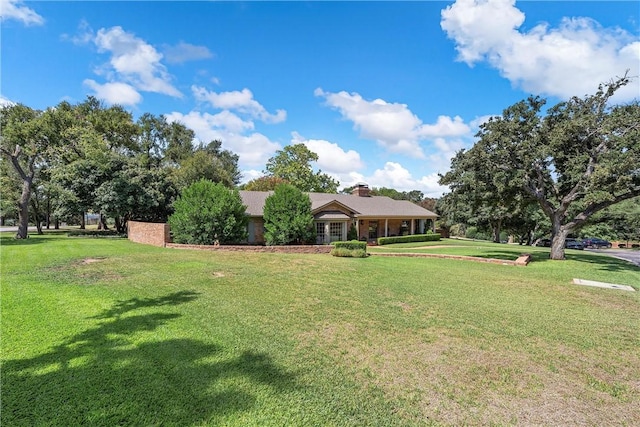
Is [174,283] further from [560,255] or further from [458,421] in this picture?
[560,255]

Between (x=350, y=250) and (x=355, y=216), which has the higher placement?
(x=355, y=216)

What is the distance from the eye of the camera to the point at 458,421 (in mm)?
3574

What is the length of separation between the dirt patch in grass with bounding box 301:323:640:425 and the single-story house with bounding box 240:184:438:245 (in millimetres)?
19357

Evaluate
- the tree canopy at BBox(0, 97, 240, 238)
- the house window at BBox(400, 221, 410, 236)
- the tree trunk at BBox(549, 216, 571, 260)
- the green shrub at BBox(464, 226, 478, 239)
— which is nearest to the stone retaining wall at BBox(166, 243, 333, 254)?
Answer: the tree canopy at BBox(0, 97, 240, 238)

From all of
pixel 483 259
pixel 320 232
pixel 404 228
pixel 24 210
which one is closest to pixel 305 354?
pixel 483 259

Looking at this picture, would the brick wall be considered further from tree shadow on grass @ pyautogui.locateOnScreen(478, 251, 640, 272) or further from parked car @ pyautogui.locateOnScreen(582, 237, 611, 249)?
parked car @ pyautogui.locateOnScreen(582, 237, 611, 249)

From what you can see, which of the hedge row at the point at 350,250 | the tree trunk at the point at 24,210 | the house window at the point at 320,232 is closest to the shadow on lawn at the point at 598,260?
the hedge row at the point at 350,250

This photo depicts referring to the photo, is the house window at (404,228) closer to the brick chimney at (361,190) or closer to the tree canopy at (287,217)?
the brick chimney at (361,190)

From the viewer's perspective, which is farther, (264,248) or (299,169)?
(299,169)

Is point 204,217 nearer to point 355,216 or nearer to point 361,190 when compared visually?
point 355,216

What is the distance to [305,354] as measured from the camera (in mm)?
5043

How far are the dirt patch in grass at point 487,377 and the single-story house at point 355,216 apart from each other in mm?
19357

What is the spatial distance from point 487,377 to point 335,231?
22.2m

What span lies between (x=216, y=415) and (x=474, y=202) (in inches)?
765
